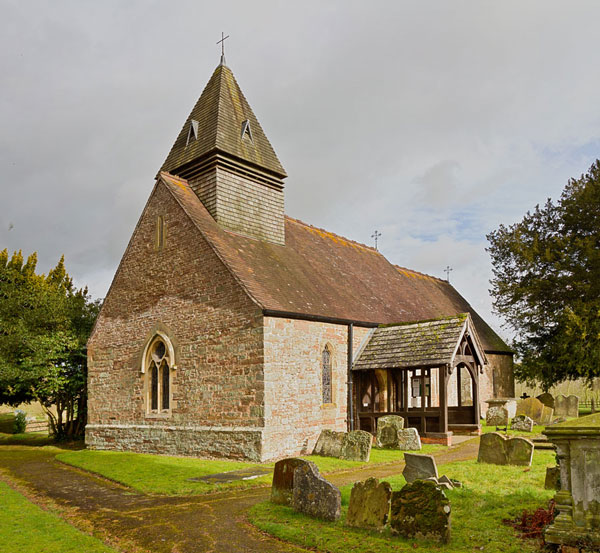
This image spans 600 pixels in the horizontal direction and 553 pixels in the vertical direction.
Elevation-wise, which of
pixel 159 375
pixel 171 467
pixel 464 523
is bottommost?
pixel 171 467

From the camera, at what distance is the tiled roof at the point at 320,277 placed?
58.0 ft

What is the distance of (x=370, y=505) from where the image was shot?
25.6 ft

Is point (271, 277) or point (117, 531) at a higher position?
point (271, 277)


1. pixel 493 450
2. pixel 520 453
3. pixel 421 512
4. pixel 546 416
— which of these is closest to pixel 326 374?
pixel 493 450

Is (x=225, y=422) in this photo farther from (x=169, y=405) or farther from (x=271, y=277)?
(x=271, y=277)

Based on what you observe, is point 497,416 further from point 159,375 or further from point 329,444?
point 159,375

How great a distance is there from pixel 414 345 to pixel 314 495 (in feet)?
34.5

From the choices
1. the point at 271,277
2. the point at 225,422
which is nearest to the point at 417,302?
the point at 271,277

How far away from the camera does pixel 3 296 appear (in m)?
26.6

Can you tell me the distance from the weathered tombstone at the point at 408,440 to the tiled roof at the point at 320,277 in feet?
14.6

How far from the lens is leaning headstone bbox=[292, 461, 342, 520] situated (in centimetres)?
830

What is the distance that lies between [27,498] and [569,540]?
1066 centimetres

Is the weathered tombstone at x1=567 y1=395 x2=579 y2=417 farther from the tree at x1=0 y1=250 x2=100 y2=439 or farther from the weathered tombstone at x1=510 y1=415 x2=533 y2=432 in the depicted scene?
the tree at x1=0 y1=250 x2=100 y2=439

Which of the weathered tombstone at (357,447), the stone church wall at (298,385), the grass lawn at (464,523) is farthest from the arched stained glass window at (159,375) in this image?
the grass lawn at (464,523)
